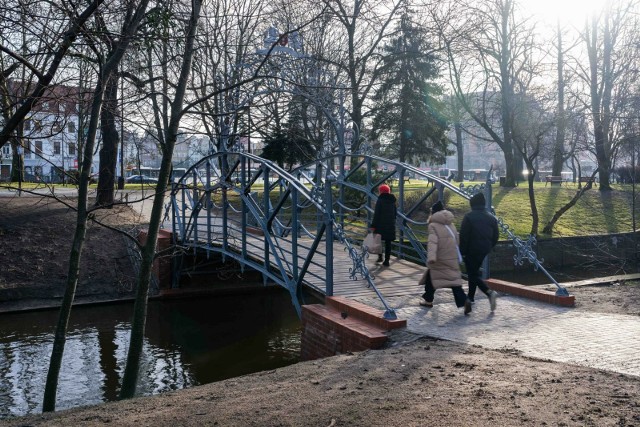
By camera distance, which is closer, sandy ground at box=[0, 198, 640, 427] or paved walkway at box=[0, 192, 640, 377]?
sandy ground at box=[0, 198, 640, 427]

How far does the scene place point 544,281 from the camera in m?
20.8

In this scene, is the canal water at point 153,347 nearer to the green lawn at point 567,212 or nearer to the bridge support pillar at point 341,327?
the bridge support pillar at point 341,327

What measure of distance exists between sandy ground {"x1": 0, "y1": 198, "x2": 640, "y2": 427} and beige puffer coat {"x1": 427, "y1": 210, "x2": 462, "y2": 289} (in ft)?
3.98

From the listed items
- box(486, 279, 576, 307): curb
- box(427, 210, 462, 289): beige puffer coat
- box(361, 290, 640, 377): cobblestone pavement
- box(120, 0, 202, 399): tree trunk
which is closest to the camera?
box(361, 290, 640, 377): cobblestone pavement

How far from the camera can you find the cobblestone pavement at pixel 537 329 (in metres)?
6.51

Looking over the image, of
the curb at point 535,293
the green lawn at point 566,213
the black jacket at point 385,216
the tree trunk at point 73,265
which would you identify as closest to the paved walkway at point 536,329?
the curb at point 535,293

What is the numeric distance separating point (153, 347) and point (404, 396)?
30.4 ft

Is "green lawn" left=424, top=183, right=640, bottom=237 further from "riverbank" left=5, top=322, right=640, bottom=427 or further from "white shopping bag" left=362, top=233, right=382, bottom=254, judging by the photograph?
"riverbank" left=5, top=322, right=640, bottom=427

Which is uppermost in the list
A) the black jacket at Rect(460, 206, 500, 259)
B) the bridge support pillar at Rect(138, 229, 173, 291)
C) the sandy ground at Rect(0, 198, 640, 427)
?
A: the black jacket at Rect(460, 206, 500, 259)

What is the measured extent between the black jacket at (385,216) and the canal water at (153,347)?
115 inches

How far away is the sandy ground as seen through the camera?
4.82 meters

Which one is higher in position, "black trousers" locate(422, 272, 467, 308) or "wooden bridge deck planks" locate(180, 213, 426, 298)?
"black trousers" locate(422, 272, 467, 308)

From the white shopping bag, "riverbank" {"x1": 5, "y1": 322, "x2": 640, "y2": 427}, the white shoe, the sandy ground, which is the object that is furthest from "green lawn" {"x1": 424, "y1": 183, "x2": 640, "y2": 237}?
"riverbank" {"x1": 5, "y1": 322, "x2": 640, "y2": 427}

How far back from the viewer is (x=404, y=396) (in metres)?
5.40
